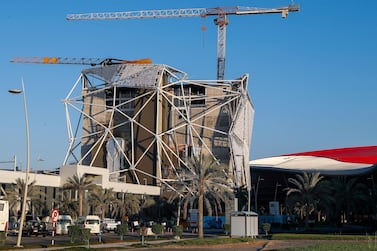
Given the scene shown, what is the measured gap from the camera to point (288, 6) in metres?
146

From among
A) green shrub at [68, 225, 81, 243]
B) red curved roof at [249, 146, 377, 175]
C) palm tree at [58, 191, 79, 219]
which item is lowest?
green shrub at [68, 225, 81, 243]

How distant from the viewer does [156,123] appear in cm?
11850

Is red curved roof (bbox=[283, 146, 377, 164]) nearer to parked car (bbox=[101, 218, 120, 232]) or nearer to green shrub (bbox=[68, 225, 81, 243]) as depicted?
parked car (bbox=[101, 218, 120, 232])

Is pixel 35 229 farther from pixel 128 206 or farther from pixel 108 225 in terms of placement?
pixel 128 206

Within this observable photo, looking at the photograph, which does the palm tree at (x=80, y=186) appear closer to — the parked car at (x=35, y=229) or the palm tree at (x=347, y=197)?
the parked car at (x=35, y=229)

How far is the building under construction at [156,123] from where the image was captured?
118287 mm

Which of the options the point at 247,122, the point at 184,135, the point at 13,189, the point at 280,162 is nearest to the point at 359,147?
the point at 280,162

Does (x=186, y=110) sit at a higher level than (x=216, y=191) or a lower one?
higher

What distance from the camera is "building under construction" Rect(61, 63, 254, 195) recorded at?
11829 centimetres

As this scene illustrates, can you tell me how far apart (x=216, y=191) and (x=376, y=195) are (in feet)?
79.7

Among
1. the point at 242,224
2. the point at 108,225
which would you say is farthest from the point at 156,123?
the point at 242,224

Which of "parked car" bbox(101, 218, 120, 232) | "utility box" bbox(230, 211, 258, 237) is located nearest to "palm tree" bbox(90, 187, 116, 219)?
"parked car" bbox(101, 218, 120, 232)

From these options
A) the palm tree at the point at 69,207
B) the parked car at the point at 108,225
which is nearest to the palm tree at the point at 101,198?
the palm tree at the point at 69,207

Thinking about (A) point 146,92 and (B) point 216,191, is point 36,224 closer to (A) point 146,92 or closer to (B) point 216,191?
(B) point 216,191
